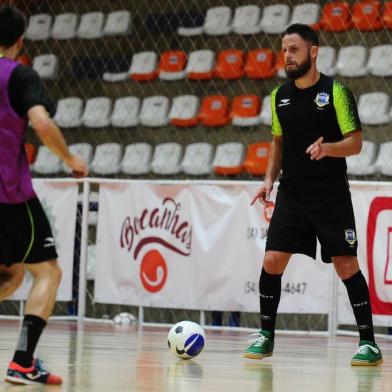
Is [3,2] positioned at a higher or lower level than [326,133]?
higher

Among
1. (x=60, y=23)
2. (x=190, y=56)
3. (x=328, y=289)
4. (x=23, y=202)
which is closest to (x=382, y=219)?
(x=328, y=289)

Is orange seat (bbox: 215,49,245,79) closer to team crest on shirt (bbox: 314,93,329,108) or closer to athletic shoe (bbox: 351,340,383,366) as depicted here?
team crest on shirt (bbox: 314,93,329,108)

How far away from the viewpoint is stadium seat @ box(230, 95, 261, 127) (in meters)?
14.5

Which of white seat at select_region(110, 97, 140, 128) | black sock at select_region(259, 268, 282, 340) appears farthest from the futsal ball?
white seat at select_region(110, 97, 140, 128)

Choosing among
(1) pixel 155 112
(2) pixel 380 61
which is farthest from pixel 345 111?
(1) pixel 155 112

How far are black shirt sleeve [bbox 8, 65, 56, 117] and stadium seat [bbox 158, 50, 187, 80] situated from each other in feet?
35.1

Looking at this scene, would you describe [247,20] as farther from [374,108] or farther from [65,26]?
[65,26]

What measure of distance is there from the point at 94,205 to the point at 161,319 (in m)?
1.68

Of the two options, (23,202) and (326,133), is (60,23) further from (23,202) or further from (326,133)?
(23,202)

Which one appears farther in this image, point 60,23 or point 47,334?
point 60,23

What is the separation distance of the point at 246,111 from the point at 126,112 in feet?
6.45

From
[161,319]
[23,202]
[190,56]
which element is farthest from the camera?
[190,56]

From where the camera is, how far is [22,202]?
4.98 meters

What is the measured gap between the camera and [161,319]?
40.8ft
